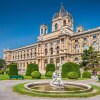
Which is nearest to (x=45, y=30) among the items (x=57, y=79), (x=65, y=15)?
(x=65, y=15)

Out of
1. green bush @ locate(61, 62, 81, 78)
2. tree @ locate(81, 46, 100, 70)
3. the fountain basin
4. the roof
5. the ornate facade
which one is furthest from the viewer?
the roof

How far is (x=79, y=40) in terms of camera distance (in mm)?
55781

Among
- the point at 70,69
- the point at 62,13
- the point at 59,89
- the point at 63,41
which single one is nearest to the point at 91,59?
the point at 70,69

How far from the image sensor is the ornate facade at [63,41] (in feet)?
177

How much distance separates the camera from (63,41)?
187 ft

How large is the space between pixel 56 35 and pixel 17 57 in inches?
1405

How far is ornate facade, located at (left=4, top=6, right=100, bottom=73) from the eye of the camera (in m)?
53.9

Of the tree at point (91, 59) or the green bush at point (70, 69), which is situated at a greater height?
the tree at point (91, 59)

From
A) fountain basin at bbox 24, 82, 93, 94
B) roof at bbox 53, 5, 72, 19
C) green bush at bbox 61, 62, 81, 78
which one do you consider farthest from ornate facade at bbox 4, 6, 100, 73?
fountain basin at bbox 24, 82, 93, 94

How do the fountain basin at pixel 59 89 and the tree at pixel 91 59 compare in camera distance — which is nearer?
the fountain basin at pixel 59 89

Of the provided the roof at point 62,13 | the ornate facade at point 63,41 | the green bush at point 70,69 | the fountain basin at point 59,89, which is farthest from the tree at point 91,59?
the roof at point 62,13

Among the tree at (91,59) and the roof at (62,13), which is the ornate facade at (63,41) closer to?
the roof at (62,13)

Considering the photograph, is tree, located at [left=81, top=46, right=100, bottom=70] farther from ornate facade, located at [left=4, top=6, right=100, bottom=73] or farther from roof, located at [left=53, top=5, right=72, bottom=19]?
roof, located at [left=53, top=5, right=72, bottom=19]

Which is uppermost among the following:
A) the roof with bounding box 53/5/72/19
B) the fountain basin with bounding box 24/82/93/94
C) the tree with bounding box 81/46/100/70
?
the roof with bounding box 53/5/72/19
